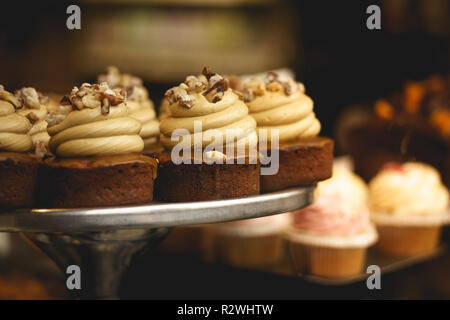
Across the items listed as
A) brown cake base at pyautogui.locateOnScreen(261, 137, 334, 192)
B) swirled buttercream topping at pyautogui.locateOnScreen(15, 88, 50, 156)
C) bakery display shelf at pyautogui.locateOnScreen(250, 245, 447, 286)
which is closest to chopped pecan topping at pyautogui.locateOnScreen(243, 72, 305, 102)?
brown cake base at pyautogui.locateOnScreen(261, 137, 334, 192)

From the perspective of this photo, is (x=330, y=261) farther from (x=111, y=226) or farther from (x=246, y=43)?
(x=246, y=43)

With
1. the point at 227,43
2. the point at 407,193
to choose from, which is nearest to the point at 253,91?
the point at 407,193

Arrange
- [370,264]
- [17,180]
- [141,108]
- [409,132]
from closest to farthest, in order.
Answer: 1. [17,180]
2. [141,108]
3. [370,264]
4. [409,132]

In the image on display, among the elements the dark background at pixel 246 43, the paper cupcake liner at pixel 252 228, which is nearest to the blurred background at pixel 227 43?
the dark background at pixel 246 43

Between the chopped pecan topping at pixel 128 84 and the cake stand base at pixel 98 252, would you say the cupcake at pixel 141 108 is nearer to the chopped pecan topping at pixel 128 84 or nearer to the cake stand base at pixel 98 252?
the chopped pecan topping at pixel 128 84

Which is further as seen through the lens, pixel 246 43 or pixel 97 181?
pixel 246 43
